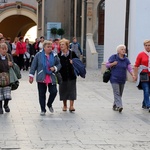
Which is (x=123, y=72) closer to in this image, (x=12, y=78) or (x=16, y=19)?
(x=12, y=78)

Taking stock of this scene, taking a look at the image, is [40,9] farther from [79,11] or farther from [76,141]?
[76,141]

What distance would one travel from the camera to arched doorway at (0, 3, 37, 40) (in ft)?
131

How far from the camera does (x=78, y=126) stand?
31.2 ft

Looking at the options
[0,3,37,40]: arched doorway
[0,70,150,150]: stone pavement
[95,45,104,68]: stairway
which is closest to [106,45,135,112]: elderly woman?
[0,70,150,150]: stone pavement

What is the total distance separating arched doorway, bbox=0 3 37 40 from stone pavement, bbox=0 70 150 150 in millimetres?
26975

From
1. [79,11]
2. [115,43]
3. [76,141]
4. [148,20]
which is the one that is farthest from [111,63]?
[79,11]

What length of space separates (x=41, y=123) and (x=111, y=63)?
2620 millimetres

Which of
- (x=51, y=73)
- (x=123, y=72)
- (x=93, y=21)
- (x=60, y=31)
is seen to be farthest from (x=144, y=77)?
(x=60, y=31)

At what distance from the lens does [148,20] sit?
1805 centimetres

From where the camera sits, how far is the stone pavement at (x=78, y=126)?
26.2 ft

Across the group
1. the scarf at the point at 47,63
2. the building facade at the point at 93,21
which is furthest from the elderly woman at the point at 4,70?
the building facade at the point at 93,21

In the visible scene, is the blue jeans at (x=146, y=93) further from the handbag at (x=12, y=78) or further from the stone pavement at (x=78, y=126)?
the handbag at (x=12, y=78)

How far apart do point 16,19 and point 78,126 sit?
38502mm

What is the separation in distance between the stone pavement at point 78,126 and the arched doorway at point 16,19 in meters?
27.0
